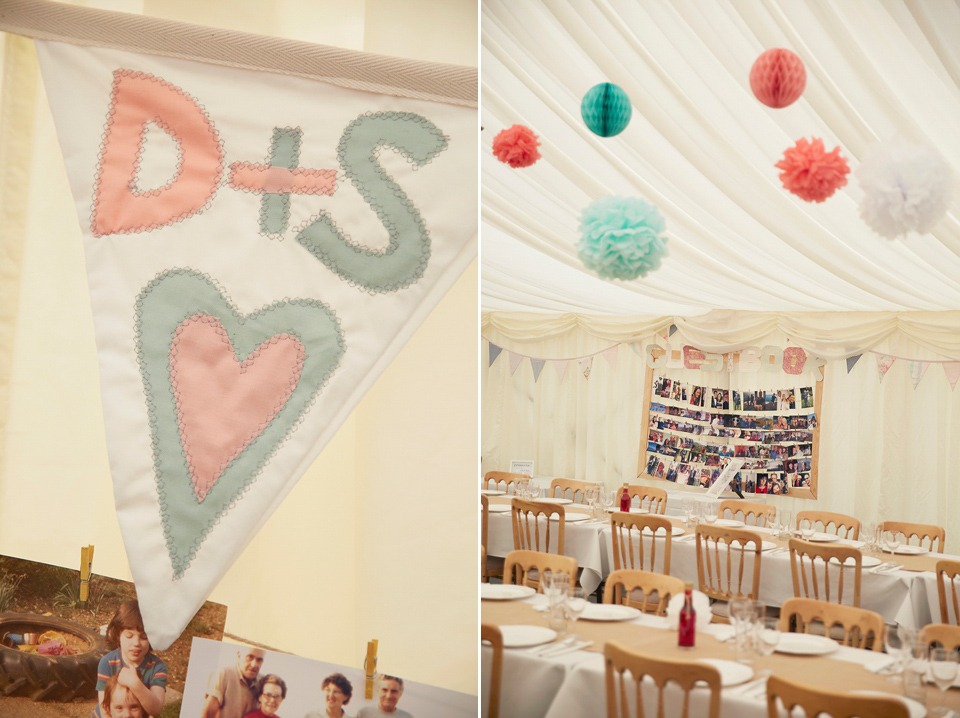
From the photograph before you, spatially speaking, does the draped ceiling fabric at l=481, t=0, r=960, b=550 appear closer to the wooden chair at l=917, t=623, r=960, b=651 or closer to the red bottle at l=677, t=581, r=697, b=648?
the red bottle at l=677, t=581, r=697, b=648

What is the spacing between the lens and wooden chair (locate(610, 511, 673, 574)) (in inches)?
122

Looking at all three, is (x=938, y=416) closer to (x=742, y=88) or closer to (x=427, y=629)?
(x=742, y=88)

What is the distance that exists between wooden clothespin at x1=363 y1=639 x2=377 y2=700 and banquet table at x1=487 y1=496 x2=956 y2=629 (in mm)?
2039

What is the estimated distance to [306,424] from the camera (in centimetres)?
132

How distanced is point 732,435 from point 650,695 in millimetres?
3285

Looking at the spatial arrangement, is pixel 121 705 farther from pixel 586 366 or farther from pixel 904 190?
pixel 586 366

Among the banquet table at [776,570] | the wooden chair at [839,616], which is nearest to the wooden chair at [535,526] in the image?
the banquet table at [776,570]

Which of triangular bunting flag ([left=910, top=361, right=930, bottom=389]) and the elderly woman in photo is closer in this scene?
the elderly woman in photo

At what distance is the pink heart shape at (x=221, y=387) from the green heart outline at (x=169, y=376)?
0.04 feet

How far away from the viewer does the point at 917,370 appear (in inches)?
157

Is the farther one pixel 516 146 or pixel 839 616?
pixel 839 616

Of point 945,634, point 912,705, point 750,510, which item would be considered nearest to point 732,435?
point 750,510

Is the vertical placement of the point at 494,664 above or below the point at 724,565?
above

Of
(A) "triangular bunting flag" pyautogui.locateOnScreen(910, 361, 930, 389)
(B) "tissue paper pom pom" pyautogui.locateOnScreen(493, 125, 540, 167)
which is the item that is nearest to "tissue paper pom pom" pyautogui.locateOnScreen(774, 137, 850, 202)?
(B) "tissue paper pom pom" pyautogui.locateOnScreen(493, 125, 540, 167)
